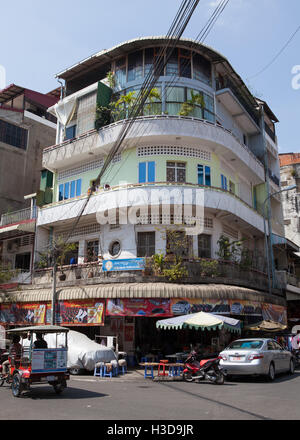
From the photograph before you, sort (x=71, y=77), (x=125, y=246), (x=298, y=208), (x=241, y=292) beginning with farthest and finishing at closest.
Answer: (x=298, y=208) → (x=71, y=77) → (x=125, y=246) → (x=241, y=292)

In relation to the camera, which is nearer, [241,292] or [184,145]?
[241,292]

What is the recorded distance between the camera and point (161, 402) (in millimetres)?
9109

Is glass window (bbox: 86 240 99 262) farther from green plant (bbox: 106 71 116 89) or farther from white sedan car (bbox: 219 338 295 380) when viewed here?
white sedan car (bbox: 219 338 295 380)

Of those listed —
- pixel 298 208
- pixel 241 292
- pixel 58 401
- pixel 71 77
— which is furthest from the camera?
pixel 298 208

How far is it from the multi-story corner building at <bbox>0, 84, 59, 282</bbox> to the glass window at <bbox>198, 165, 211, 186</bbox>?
10.0m

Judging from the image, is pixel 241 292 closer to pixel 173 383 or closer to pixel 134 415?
pixel 173 383

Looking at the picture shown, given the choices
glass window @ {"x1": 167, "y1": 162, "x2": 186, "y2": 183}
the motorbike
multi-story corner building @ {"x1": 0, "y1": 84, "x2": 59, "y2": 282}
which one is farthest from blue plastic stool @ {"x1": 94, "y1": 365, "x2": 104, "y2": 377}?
glass window @ {"x1": 167, "y1": 162, "x2": 186, "y2": 183}

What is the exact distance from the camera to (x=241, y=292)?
18.5 metres

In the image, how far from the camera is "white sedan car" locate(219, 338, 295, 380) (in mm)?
13086

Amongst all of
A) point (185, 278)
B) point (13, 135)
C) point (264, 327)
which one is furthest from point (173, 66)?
point (264, 327)

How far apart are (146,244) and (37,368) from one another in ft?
35.2

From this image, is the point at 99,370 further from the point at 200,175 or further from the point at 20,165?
the point at 20,165
